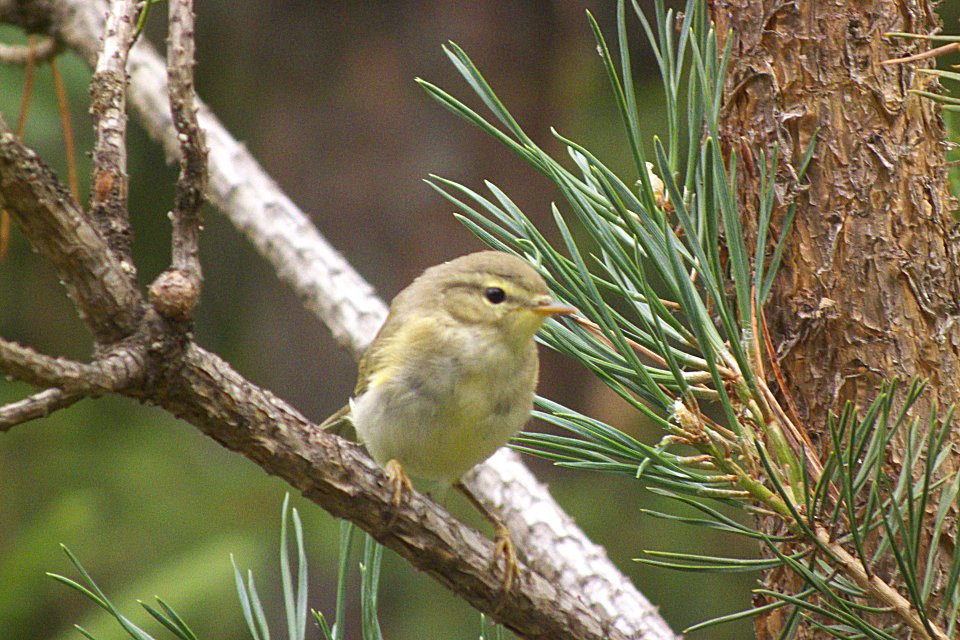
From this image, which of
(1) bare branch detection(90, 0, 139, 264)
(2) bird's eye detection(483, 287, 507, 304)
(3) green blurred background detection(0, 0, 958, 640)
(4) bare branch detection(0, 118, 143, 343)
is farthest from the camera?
(3) green blurred background detection(0, 0, 958, 640)

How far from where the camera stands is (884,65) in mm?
1648

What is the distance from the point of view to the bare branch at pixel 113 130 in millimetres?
1291

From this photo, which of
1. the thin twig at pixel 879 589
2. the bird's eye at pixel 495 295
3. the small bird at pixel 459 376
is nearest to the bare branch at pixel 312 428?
the small bird at pixel 459 376

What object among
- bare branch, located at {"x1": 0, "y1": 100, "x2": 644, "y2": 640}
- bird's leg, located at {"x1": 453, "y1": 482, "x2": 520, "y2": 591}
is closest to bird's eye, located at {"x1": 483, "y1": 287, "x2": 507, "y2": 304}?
bird's leg, located at {"x1": 453, "y1": 482, "x2": 520, "y2": 591}

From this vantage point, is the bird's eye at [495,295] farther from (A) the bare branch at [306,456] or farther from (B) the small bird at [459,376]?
(A) the bare branch at [306,456]

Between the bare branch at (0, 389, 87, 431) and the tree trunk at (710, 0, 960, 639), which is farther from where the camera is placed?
the tree trunk at (710, 0, 960, 639)

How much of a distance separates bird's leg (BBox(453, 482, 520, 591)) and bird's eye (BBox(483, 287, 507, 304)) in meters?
0.56

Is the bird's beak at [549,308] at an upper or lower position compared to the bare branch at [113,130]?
lower

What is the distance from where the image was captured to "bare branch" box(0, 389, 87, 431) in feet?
3.32

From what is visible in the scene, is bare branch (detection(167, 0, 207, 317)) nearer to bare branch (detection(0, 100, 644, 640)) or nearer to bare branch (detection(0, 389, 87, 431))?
bare branch (detection(0, 100, 644, 640))

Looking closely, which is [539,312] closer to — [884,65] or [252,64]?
[884,65]

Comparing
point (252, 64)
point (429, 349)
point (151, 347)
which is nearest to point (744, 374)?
point (151, 347)

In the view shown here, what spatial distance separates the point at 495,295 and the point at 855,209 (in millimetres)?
1071

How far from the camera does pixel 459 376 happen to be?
8.02 ft
